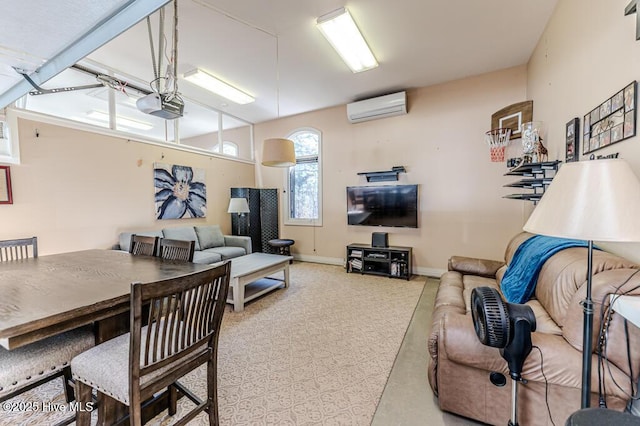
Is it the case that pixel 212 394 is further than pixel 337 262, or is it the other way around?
pixel 337 262

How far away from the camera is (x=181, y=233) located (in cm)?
426

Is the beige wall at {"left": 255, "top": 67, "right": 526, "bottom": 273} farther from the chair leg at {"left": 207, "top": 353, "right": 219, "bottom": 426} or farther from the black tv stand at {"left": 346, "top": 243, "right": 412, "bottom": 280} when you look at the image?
the chair leg at {"left": 207, "top": 353, "right": 219, "bottom": 426}

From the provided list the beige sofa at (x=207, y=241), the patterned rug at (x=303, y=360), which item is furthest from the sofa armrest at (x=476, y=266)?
the beige sofa at (x=207, y=241)

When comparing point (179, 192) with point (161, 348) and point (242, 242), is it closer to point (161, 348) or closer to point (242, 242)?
point (242, 242)

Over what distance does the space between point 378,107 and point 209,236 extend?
3769mm

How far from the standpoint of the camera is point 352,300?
11.0ft

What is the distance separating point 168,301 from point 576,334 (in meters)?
1.92

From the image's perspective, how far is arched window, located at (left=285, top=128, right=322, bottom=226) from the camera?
17.7 feet

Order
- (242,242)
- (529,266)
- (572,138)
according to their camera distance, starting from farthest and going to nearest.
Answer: (242,242), (572,138), (529,266)

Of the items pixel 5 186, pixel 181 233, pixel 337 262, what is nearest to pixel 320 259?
pixel 337 262

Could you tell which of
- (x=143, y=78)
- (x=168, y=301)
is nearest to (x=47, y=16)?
(x=168, y=301)

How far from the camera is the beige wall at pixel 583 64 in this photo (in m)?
1.49

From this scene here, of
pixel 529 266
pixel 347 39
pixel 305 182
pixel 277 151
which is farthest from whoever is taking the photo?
pixel 305 182

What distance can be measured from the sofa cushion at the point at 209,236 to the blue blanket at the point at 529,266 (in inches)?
169
